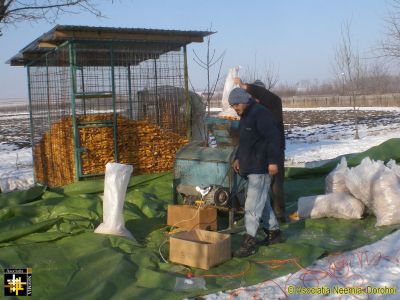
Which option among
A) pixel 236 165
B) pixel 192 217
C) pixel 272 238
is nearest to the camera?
pixel 272 238

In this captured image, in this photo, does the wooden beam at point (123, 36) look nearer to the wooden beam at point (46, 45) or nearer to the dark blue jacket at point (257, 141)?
the wooden beam at point (46, 45)

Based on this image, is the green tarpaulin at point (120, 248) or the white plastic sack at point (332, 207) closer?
the green tarpaulin at point (120, 248)

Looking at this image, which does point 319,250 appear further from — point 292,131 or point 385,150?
point 292,131

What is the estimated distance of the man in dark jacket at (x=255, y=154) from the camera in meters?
5.51

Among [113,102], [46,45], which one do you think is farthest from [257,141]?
[46,45]

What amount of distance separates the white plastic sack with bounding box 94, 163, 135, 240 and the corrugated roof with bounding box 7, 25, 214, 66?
332 cm

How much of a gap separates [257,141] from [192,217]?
1.38m

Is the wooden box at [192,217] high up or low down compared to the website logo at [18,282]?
up

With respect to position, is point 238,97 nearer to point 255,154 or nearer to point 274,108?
point 255,154

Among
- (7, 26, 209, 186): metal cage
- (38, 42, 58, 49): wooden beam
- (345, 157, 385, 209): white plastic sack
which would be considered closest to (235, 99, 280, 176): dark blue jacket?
(345, 157, 385, 209): white plastic sack

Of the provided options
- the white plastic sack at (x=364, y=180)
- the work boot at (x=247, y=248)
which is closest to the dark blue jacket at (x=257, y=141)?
the work boot at (x=247, y=248)

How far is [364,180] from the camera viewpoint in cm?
664

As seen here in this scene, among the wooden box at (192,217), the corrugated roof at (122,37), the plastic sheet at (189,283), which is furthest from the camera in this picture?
the corrugated roof at (122,37)

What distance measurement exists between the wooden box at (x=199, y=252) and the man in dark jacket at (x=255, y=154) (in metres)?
0.30
